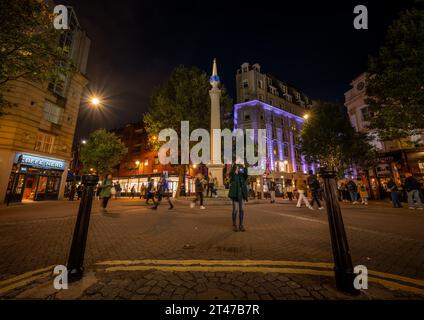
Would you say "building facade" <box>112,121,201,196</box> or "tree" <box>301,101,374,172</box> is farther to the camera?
"building facade" <box>112,121,201,196</box>

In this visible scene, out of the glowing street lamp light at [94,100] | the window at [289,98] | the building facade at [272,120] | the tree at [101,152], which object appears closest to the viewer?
the glowing street lamp light at [94,100]

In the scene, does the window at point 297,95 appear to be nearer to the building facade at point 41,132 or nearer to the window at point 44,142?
the building facade at point 41,132

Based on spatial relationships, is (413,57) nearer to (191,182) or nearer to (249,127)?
(249,127)

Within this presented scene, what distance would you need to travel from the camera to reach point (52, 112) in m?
19.7

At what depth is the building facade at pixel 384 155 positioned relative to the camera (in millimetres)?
18375

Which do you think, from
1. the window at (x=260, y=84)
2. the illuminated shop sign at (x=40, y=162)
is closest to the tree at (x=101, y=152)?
the illuminated shop sign at (x=40, y=162)

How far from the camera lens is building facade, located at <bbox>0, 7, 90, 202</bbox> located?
1571 cm

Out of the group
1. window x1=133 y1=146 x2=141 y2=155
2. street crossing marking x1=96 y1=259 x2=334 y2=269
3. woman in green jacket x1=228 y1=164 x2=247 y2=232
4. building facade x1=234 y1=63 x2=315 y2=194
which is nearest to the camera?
street crossing marking x1=96 y1=259 x2=334 y2=269

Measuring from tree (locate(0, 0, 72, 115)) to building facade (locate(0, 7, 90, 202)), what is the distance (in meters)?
11.6

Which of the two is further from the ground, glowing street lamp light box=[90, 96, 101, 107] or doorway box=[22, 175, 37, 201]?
glowing street lamp light box=[90, 96, 101, 107]

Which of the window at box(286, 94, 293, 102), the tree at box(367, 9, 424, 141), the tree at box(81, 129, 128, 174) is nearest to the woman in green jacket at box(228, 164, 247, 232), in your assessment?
the tree at box(367, 9, 424, 141)

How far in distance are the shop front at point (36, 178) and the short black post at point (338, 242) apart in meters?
21.4

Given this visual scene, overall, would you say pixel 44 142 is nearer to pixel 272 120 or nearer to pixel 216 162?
pixel 216 162

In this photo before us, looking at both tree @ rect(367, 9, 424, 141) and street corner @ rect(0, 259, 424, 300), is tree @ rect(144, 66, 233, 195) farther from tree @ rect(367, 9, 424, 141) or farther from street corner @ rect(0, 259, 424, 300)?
street corner @ rect(0, 259, 424, 300)
